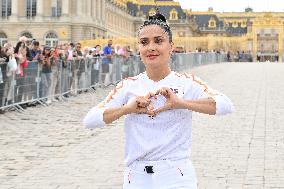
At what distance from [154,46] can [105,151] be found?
616cm

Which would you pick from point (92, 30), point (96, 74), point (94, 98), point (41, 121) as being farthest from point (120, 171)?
point (92, 30)

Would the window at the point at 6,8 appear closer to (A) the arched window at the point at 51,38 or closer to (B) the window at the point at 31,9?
(B) the window at the point at 31,9

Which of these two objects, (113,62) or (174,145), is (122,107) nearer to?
(174,145)

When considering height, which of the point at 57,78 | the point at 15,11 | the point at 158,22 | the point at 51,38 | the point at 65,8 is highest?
the point at 65,8

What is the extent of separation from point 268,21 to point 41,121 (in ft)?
327

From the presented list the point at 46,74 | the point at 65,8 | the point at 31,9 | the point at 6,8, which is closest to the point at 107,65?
the point at 46,74

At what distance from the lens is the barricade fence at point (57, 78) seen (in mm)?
15719

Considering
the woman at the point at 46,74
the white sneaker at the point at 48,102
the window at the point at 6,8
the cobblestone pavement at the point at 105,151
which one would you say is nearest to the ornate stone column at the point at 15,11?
the window at the point at 6,8

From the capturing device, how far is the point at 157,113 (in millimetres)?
3598

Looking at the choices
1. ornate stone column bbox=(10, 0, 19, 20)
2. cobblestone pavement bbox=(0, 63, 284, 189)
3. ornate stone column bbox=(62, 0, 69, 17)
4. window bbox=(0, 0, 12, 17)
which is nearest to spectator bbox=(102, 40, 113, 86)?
cobblestone pavement bbox=(0, 63, 284, 189)

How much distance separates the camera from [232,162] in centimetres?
863

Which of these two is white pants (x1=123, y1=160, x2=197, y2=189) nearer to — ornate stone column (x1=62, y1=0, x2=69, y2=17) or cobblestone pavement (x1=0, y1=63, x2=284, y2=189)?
cobblestone pavement (x1=0, y1=63, x2=284, y2=189)

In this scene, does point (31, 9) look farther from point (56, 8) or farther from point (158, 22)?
point (158, 22)

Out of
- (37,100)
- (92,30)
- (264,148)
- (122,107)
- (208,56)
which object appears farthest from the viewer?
(92,30)
